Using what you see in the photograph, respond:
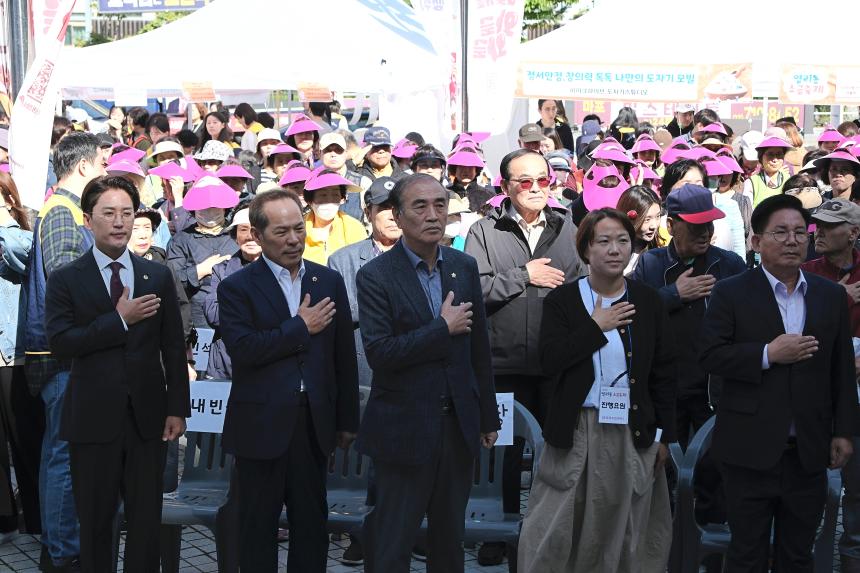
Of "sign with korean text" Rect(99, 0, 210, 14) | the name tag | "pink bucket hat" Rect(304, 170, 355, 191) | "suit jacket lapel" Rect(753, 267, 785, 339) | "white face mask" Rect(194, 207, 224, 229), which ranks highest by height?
"sign with korean text" Rect(99, 0, 210, 14)

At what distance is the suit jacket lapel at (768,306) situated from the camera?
4336 millimetres

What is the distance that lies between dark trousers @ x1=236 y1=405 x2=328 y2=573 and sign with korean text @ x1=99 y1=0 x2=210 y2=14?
45.0m

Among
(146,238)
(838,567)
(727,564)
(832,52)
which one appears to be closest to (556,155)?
(832,52)

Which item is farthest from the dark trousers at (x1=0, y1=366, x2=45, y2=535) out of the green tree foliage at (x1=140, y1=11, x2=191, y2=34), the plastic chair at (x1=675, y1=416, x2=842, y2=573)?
the green tree foliage at (x1=140, y1=11, x2=191, y2=34)

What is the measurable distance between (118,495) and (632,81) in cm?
876

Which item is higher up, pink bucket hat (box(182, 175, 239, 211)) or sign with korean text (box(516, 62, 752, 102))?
sign with korean text (box(516, 62, 752, 102))

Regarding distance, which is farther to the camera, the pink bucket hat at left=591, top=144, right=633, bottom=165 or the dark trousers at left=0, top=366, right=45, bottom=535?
the pink bucket hat at left=591, top=144, right=633, bottom=165

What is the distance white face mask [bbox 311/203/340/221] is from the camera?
22.6 feet

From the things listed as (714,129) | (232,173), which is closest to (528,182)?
(232,173)

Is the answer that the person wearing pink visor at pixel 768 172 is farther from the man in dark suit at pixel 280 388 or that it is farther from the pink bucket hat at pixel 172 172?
the man in dark suit at pixel 280 388

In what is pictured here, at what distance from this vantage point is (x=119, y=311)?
453 centimetres

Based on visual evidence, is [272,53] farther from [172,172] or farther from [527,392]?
[527,392]

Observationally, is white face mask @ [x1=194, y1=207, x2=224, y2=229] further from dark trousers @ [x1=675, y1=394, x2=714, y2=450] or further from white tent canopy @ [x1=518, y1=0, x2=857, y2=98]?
white tent canopy @ [x1=518, y1=0, x2=857, y2=98]

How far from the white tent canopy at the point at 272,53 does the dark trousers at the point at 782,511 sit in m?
9.06
